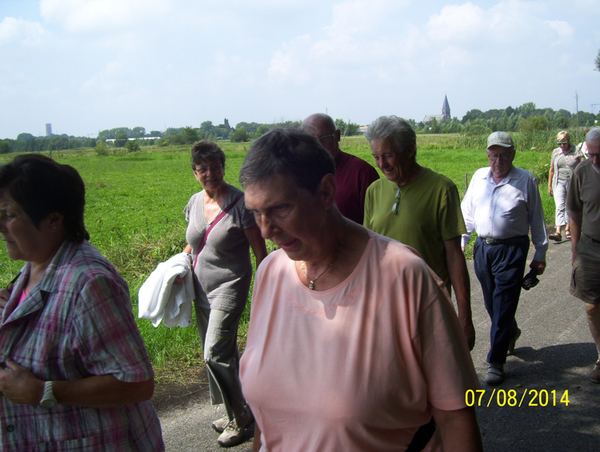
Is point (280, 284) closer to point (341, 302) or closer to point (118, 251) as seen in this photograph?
point (341, 302)

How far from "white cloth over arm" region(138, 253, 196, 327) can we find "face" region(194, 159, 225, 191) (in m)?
0.63

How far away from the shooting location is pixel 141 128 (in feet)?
217

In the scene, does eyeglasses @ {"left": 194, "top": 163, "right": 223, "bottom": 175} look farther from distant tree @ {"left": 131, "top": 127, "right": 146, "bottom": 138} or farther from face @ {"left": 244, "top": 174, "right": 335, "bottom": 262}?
distant tree @ {"left": 131, "top": 127, "right": 146, "bottom": 138}

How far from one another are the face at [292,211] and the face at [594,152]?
10.9 ft

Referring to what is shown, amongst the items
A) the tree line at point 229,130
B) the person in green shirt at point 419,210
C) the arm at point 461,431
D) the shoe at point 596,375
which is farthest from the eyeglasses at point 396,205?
the tree line at point 229,130

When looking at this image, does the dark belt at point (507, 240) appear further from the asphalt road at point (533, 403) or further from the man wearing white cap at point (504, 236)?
the asphalt road at point (533, 403)

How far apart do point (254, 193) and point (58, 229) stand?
100cm

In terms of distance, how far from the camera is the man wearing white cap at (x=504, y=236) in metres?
4.19

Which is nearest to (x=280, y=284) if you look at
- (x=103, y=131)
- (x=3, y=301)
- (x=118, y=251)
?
(x=3, y=301)

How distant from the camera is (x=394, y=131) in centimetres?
312

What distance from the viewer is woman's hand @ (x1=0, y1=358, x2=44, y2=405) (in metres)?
1.77

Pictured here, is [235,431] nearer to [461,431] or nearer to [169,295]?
[169,295]

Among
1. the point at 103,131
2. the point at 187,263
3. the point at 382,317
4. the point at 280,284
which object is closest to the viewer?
the point at 382,317
